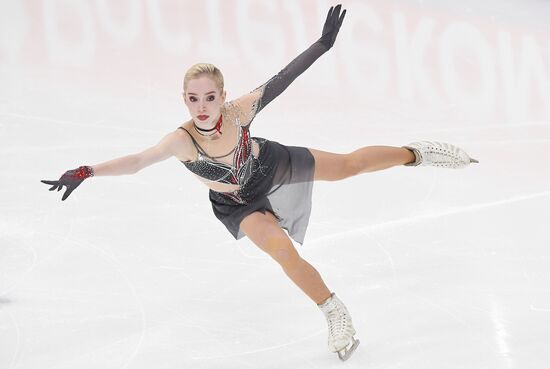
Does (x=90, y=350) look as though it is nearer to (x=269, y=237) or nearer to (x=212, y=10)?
(x=269, y=237)

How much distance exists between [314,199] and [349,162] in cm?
112

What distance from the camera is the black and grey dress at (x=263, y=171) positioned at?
12.0 feet

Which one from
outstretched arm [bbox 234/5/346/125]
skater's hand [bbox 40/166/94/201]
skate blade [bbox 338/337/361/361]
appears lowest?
skate blade [bbox 338/337/361/361]

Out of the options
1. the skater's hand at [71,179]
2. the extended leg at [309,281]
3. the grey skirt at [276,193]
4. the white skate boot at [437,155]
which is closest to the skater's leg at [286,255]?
the extended leg at [309,281]

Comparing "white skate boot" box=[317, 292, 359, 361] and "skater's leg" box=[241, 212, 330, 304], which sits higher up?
"skater's leg" box=[241, 212, 330, 304]

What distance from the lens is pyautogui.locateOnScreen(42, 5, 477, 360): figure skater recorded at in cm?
341

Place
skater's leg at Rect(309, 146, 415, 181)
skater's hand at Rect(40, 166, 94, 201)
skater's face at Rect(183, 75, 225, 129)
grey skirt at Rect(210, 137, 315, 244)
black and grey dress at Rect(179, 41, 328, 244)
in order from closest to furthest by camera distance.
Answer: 1. skater's hand at Rect(40, 166, 94, 201)
2. skater's face at Rect(183, 75, 225, 129)
3. black and grey dress at Rect(179, 41, 328, 244)
4. grey skirt at Rect(210, 137, 315, 244)
5. skater's leg at Rect(309, 146, 415, 181)

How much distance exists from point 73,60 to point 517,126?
3544mm

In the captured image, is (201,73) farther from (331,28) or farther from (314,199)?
(314,199)

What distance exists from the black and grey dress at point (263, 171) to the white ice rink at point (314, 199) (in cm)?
48

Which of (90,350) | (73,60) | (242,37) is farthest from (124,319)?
(242,37)

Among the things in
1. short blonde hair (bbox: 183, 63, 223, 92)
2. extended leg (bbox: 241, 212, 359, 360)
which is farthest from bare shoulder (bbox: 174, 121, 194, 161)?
extended leg (bbox: 241, 212, 359, 360)

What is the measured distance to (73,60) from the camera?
6.56 metres

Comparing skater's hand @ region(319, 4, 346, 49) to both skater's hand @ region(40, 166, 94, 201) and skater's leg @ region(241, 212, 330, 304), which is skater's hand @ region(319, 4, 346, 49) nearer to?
skater's leg @ region(241, 212, 330, 304)
